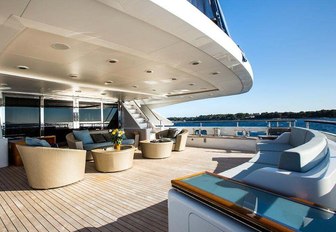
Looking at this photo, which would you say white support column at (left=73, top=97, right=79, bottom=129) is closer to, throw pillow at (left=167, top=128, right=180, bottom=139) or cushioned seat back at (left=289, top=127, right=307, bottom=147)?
throw pillow at (left=167, top=128, right=180, bottom=139)

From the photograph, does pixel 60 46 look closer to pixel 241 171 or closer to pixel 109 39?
pixel 109 39

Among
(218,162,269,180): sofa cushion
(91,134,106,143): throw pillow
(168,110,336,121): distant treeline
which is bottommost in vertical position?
(218,162,269,180): sofa cushion

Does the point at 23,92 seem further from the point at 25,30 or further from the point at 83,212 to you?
the point at 83,212

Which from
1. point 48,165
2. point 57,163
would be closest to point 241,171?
point 57,163

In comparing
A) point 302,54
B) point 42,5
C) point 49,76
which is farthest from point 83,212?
point 302,54

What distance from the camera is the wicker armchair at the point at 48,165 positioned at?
3340 mm

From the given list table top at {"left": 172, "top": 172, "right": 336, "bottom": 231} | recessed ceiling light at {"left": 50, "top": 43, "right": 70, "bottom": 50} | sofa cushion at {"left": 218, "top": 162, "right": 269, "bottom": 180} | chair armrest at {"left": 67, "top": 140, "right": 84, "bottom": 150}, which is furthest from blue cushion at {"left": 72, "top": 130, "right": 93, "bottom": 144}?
table top at {"left": 172, "top": 172, "right": 336, "bottom": 231}

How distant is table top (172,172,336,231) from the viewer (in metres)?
0.94

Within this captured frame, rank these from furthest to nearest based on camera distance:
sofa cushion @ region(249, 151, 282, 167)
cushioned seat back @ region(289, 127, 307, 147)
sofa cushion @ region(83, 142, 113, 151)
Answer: sofa cushion @ region(83, 142, 113, 151), cushioned seat back @ region(289, 127, 307, 147), sofa cushion @ region(249, 151, 282, 167)

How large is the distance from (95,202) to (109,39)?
2.63 meters

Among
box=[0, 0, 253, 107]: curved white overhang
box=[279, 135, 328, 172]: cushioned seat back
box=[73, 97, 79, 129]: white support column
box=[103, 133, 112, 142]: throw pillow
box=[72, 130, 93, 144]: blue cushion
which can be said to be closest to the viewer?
box=[279, 135, 328, 172]: cushioned seat back

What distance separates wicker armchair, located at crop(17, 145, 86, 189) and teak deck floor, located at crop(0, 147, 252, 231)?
0.15 metres

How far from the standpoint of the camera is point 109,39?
119 inches

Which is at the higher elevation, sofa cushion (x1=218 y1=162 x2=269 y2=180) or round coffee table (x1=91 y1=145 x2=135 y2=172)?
sofa cushion (x1=218 y1=162 x2=269 y2=180)
